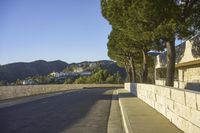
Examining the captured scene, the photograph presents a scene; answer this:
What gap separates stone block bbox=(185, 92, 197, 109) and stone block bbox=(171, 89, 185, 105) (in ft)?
1.83

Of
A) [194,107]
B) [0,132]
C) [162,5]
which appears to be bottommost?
[0,132]

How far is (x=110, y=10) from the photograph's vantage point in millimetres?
31859

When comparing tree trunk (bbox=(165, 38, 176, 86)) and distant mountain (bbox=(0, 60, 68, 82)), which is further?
distant mountain (bbox=(0, 60, 68, 82))

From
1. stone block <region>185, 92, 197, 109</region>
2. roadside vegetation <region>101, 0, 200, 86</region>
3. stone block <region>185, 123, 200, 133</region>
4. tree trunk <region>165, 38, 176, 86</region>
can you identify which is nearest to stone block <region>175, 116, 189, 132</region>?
stone block <region>185, 123, 200, 133</region>

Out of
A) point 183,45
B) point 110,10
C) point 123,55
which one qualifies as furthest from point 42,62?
point 110,10

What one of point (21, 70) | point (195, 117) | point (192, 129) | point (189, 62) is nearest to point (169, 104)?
point (192, 129)

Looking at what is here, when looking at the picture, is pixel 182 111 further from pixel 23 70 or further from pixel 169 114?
pixel 23 70

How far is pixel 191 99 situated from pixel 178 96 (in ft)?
6.64

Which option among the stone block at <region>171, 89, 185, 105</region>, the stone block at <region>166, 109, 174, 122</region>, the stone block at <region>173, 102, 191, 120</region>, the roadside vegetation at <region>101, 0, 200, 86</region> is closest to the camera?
the stone block at <region>173, 102, 191, 120</region>

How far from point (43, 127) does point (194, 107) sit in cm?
650

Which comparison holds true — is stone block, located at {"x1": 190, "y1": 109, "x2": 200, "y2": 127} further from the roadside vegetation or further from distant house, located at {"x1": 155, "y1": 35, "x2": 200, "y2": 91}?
distant house, located at {"x1": 155, "y1": 35, "x2": 200, "y2": 91}

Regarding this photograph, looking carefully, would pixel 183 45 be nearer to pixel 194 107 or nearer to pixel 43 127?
pixel 43 127

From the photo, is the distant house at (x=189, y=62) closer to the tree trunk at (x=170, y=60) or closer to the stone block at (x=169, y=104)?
the tree trunk at (x=170, y=60)

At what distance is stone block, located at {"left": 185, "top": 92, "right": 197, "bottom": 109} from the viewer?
10211 mm
